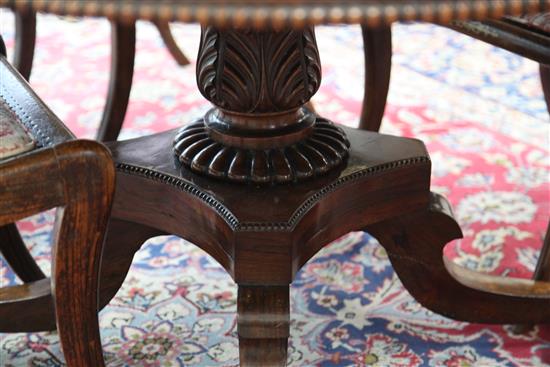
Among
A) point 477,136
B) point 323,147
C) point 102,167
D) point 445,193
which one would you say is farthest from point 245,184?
point 477,136

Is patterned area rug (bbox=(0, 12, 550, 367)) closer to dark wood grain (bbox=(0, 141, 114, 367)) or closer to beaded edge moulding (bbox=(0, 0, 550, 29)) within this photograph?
dark wood grain (bbox=(0, 141, 114, 367))

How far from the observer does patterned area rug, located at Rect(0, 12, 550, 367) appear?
39.5 inches

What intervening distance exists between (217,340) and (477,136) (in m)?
0.71

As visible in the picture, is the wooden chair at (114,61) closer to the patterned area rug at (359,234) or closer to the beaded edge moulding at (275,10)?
the patterned area rug at (359,234)

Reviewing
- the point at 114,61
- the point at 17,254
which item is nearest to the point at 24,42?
the point at 114,61

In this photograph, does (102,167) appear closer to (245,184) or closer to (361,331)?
(245,184)

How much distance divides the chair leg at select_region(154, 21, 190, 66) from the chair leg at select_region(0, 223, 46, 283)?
84 centimetres

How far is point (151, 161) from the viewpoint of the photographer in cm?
90

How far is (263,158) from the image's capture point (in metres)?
0.86

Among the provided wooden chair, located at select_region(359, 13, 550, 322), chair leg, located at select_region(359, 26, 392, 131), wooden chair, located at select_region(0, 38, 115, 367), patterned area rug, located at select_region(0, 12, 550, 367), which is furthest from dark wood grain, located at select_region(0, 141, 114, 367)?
chair leg, located at select_region(359, 26, 392, 131)

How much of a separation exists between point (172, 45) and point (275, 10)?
53.5 inches

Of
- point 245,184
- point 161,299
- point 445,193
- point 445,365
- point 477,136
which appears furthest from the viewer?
point 477,136

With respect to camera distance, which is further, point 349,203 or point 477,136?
point 477,136

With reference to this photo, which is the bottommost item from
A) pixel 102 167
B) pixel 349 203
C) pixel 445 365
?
pixel 445 365
